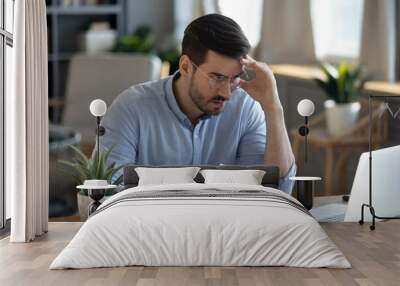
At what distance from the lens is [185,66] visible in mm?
6176

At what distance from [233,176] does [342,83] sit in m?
1.84

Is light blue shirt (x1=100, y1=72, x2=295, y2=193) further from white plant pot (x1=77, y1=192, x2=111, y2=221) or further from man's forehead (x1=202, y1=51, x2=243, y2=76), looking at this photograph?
white plant pot (x1=77, y1=192, x2=111, y2=221)

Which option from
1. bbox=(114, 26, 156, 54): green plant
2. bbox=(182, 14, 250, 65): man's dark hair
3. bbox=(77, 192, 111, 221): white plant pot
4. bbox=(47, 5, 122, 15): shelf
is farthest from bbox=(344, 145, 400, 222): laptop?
bbox=(47, 5, 122, 15): shelf

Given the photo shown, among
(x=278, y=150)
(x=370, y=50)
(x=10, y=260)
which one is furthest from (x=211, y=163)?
(x=370, y=50)

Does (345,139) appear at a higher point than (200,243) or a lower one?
higher

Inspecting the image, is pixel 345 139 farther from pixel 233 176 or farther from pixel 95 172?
pixel 95 172

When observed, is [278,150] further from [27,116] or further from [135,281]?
[135,281]

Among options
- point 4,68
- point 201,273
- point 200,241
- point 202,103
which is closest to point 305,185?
point 202,103

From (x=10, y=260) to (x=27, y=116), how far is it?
1.00 meters

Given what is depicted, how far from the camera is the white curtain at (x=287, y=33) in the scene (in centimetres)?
799

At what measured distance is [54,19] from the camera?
959 cm

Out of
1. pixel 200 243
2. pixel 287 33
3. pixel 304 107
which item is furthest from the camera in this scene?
pixel 287 33

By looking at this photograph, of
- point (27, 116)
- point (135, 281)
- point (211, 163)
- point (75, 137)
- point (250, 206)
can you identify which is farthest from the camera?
point (75, 137)

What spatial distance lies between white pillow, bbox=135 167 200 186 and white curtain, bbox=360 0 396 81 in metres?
2.16
